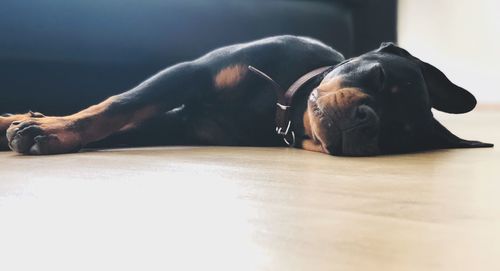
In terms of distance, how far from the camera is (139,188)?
1.21 m

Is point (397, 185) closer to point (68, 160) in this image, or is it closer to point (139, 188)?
point (139, 188)

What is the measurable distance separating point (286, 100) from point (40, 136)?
0.71 meters

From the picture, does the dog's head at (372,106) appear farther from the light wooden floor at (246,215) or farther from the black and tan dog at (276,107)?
the light wooden floor at (246,215)

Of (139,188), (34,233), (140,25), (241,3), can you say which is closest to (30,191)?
(139,188)

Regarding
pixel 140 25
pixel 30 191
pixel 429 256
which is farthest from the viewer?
pixel 140 25

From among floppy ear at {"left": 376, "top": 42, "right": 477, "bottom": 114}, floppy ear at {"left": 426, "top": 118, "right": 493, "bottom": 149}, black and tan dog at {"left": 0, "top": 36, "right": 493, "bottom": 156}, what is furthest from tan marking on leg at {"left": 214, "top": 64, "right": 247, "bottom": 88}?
floppy ear at {"left": 426, "top": 118, "right": 493, "bottom": 149}

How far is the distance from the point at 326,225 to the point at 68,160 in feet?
3.03

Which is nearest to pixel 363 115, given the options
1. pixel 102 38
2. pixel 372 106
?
pixel 372 106

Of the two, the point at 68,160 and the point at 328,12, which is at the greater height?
the point at 328,12

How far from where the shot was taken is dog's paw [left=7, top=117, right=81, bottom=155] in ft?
5.71

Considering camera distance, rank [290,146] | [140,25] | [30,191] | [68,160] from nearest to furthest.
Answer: [30,191] → [68,160] → [290,146] → [140,25]

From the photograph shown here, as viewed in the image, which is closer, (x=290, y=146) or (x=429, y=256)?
(x=429, y=256)

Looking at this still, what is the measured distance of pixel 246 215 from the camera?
959mm

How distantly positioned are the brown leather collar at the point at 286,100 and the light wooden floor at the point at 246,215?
342mm
